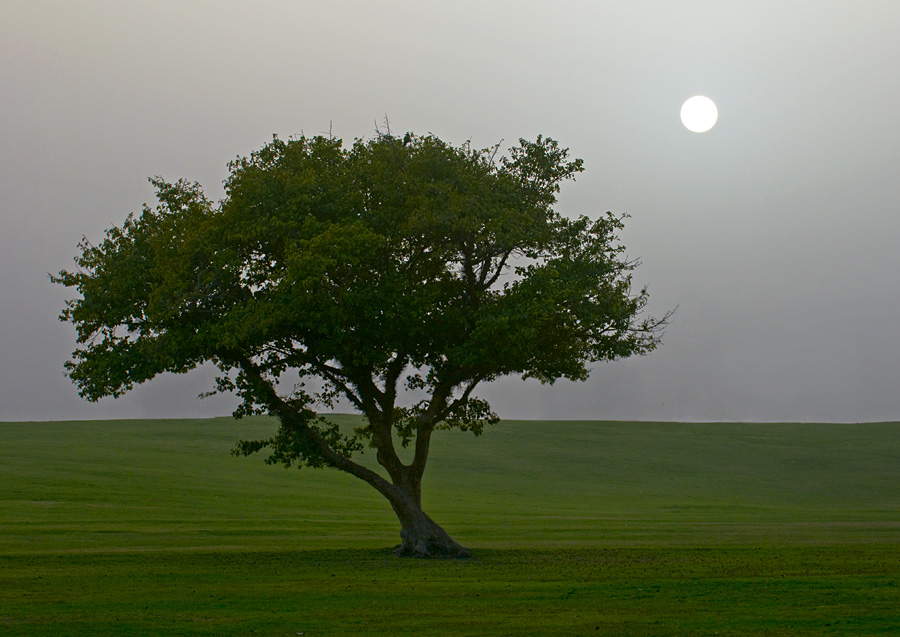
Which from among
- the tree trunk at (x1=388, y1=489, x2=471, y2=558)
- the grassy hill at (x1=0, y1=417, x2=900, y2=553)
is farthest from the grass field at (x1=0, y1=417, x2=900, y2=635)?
the tree trunk at (x1=388, y1=489, x2=471, y2=558)

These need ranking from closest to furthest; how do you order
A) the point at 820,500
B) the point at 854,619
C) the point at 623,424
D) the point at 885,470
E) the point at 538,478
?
the point at 854,619 → the point at 820,500 → the point at 538,478 → the point at 885,470 → the point at 623,424

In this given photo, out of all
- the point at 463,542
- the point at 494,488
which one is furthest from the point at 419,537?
the point at 494,488

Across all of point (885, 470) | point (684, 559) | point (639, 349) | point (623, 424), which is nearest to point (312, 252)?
point (639, 349)

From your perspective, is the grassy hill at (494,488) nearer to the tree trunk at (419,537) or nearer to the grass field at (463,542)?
the grass field at (463,542)

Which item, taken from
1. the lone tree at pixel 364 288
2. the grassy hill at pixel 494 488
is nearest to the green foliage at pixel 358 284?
the lone tree at pixel 364 288

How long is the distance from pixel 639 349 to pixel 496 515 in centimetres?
2844

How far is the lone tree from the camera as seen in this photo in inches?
1203

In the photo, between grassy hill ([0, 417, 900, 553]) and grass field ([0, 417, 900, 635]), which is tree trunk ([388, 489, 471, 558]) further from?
grassy hill ([0, 417, 900, 553])

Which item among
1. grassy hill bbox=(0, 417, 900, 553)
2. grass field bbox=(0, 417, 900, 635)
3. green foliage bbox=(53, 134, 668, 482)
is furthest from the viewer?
grassy hill bbox=(0, 417, 900, 553)

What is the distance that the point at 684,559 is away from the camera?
31.6 m

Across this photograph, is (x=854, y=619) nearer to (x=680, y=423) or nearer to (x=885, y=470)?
(x=885, y=470)

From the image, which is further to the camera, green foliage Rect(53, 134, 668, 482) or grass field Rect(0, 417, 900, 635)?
green foliage Rect(53, 134, 668, 482)

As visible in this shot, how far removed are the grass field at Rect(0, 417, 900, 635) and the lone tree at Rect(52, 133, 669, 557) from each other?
5789 millimetres

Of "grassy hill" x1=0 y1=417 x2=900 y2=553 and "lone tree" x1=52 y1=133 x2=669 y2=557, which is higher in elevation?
"lone tree" x1=52 y1=133 x2=669 y2=557
